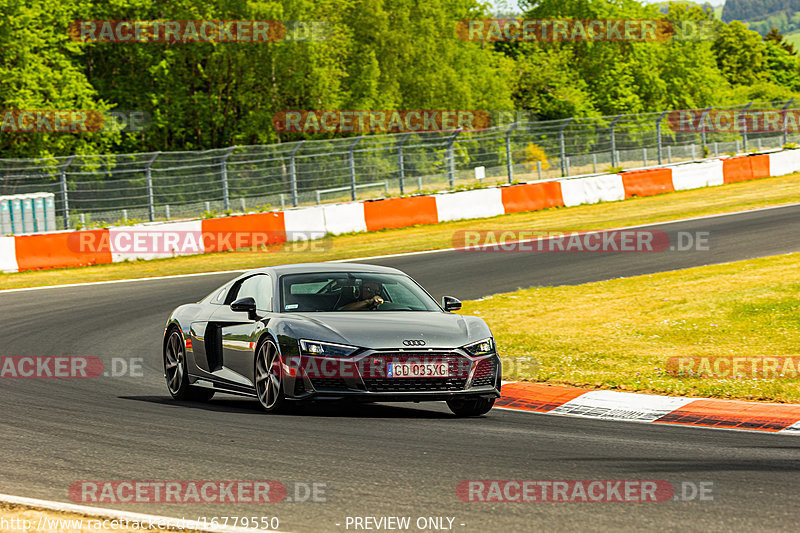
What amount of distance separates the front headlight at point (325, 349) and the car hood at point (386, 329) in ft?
0.14

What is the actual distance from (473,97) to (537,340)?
60846 mm

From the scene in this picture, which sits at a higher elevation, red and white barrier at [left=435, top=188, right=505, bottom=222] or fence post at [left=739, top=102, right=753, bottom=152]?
fence post at [left=739, top=102, right=753, bottom=152]

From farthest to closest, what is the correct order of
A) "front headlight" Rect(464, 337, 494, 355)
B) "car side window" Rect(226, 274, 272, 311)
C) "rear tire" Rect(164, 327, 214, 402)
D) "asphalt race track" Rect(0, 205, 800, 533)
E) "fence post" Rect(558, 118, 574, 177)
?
"fence post" Rect(558, 118, 574, 177) → "rear tire" Rect(164, 327, 214, 402) → "car side window" Rect(226, 274, 272, 311) → "front headlight" Rect(464, 337, 494, 355) → "asphalt race track" Rect(0, 205, 800, 533)

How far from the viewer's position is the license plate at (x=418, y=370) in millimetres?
8305

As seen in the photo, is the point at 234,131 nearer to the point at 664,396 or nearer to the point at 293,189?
the point at 293,189

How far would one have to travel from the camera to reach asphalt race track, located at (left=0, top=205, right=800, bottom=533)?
Answer: 5.49 m

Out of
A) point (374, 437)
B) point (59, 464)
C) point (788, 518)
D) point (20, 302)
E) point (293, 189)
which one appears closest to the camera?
point (788, 518)

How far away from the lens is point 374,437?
303 inches

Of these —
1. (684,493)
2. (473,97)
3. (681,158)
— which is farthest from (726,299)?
(473,97)

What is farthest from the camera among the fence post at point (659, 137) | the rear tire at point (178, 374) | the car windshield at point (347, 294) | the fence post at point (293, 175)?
the fence post at point (659, 137)

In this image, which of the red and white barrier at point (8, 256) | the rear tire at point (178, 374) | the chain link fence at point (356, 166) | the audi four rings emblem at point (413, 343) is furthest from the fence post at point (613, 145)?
the audi four rings emblem at point (413, 343)

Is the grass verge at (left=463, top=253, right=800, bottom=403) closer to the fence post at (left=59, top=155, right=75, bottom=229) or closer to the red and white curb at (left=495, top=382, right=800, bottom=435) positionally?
the red and white curb at (left=495, top=382, right=800, bottom=435)

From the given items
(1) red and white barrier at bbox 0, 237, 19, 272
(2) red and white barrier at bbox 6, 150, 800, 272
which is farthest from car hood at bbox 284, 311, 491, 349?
(2) red and white barrier at bbox 6, 150, 800, 272

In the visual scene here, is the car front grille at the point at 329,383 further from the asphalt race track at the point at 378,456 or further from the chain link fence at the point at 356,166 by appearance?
the chain link fence at the point at 356,166
